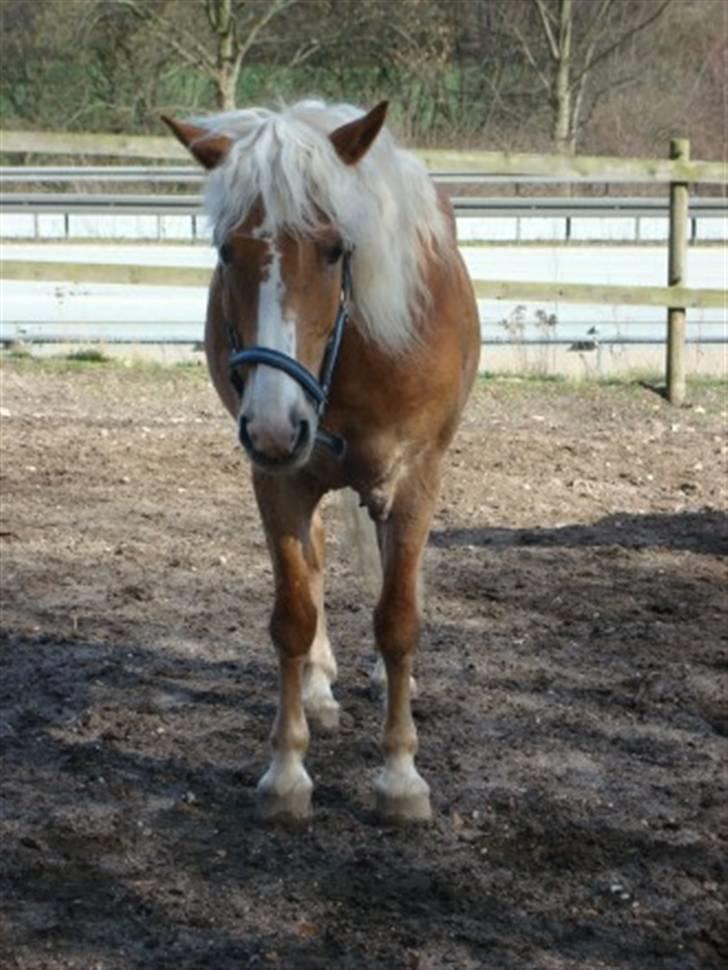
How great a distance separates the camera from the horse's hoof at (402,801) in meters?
4.56

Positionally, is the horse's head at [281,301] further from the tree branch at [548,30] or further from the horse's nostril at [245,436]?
the tree branch at [548,30]

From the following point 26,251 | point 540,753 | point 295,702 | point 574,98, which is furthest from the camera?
point 574,98

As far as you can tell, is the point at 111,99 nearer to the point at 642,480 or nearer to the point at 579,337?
the point at 579,337

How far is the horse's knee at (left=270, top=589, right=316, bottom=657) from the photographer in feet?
15.4

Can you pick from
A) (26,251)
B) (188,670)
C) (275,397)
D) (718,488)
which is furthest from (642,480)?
(26,251)

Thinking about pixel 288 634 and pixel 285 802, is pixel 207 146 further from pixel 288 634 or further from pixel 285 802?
pixel 285 802

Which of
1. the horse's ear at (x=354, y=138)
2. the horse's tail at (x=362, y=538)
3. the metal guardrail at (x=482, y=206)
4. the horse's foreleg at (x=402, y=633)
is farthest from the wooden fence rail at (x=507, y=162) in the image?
the horse's ear at (x=354, y=138)

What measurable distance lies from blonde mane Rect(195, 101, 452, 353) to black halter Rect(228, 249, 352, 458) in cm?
6

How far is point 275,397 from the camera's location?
388 cm

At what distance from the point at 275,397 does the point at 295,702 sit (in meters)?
1.19

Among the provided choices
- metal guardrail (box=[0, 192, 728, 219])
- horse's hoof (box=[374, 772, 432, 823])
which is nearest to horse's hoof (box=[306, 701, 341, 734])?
horse's hoof (box=[374, 772, 432, 823])

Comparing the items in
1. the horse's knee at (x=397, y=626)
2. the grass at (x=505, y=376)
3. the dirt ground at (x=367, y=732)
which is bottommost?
the dirt ground at (x=367, y=732)

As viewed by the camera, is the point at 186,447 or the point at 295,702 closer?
the point at 295,702

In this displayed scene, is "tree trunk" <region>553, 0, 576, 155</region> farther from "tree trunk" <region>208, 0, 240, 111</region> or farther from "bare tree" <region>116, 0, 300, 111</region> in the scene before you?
"tree trunk" <region>208, 0, 240, 111</region>
